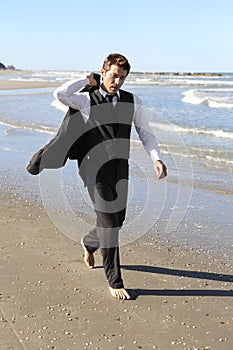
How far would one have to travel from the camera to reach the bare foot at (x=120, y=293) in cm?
438

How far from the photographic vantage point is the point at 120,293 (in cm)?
439

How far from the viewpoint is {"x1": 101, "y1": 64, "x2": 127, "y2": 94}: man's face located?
414 centimetres

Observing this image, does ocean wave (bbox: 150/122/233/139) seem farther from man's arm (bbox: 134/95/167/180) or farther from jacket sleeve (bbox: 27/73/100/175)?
jacket sleeve (bbox: 27/73/100/175)

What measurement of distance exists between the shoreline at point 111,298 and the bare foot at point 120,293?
0.05m

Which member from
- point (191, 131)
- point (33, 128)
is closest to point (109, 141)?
point (191, 131)

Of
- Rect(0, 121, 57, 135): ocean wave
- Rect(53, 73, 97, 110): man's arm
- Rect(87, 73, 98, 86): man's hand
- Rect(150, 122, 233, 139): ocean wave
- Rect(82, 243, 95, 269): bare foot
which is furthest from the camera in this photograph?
Rect(0, 121, 57, 135): ocean wave

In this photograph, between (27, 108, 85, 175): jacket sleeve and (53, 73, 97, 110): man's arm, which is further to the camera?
(27, 108, 85, 175): jacket sleeve

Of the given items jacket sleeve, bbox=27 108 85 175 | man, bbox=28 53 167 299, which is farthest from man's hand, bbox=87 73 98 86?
jacket sleeve, bbox=27 108 85 175

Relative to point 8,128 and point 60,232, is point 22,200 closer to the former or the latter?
point 60,232

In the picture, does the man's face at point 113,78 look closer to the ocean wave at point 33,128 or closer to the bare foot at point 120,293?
the bare foot at point 120,293

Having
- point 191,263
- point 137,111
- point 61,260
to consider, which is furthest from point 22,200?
point 137,111

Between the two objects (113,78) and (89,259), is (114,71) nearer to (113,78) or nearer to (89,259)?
(113,78)

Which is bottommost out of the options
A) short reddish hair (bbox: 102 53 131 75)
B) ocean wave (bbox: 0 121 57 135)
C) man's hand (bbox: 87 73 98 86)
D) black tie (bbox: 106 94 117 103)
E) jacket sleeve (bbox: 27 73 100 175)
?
ocean wave (bbox: 0 121 57 135)

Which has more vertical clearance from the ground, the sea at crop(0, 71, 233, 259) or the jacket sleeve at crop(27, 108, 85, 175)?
the jacket sleeve at crop(27, 108, 85, 175)
